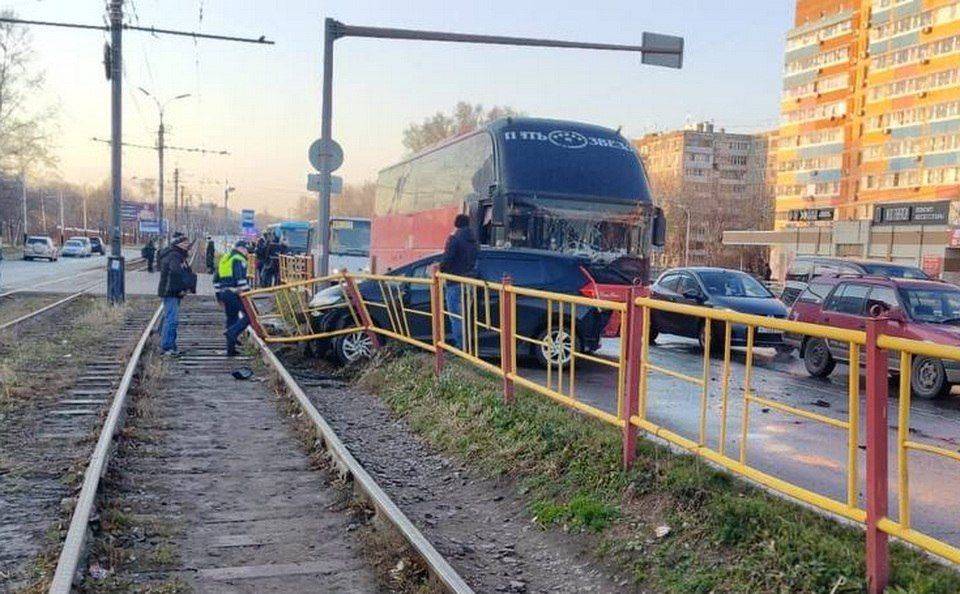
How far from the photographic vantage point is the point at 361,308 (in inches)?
447

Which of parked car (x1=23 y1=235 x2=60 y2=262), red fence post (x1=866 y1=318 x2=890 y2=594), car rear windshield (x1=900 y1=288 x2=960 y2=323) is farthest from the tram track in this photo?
parked car (x1=23 y1=235 x2=60 y2=262)

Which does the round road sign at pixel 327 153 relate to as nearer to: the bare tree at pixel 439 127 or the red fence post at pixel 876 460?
the red fence post at pixel 876 460

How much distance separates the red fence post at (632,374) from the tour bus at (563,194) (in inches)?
279

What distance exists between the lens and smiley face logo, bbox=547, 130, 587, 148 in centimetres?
1388

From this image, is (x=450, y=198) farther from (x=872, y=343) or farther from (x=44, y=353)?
(x=872, y=343)

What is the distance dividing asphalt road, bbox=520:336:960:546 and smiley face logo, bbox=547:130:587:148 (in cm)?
444

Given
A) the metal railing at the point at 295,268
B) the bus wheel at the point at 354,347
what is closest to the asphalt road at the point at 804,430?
the bus wheel at the point at 354,347

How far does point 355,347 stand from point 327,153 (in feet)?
16.9

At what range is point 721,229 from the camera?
3494 inches

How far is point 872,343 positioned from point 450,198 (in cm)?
1281

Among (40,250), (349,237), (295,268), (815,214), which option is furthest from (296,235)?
(815,214)

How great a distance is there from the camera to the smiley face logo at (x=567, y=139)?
13.9 m

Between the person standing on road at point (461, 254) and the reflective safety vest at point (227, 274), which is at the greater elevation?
the person standing on road at point (461, 254)

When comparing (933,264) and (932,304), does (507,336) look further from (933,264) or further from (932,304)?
(933,264)
